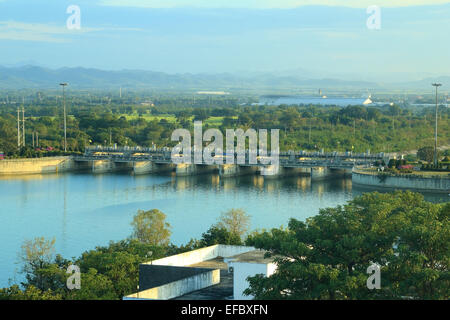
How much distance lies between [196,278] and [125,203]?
2234 cm

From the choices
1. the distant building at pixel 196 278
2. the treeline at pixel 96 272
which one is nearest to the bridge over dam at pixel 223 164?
the treeline at pixel 96 272

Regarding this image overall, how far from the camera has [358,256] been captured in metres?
12.6

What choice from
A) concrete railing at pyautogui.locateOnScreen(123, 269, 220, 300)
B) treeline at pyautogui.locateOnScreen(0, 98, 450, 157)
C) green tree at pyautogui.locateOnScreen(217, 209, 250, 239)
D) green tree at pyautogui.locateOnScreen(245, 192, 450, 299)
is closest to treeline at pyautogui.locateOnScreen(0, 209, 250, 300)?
concrete railing at pyautogui.locateOnScreen(123, 269, 220, 300)

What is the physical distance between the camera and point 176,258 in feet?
50.8

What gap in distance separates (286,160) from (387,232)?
3490 centimetres

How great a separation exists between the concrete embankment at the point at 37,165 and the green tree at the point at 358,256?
36.2 m

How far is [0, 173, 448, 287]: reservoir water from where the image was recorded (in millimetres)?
26953

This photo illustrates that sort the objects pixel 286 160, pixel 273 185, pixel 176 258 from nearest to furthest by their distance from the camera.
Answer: pixel 176 258
pixel 273 185
pixel 286 160

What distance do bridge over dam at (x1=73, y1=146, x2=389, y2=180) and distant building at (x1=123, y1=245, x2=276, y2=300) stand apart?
31.2m

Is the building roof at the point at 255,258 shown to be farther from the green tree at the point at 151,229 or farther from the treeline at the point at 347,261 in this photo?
the green tree at the point at 151,229

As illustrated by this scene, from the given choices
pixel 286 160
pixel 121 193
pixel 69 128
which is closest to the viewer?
pixel 121 193

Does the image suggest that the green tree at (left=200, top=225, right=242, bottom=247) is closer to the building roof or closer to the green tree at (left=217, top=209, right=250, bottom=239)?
the green tree at (left=217, top=209, right=250, bottom=239)

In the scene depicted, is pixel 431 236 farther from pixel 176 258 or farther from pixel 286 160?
pixel 286 160

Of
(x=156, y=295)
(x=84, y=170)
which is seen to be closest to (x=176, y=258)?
(x=156, y=295)
